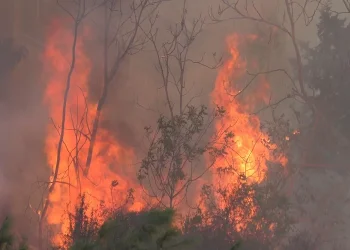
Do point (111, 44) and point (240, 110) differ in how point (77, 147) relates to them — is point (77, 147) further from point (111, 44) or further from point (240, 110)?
point (240, 110)

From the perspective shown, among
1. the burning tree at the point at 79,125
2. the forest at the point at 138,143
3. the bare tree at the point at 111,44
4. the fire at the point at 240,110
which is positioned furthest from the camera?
the fire at the point at 240,110

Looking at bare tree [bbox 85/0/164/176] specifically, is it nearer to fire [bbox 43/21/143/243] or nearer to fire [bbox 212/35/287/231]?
fire [bbox 43/21/143/243]

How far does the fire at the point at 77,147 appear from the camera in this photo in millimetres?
12602

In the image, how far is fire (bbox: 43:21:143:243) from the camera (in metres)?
12.6

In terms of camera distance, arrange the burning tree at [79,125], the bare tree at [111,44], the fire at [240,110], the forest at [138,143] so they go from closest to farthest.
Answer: the forest at [138,143]
the burning tree at [79,125]
the bare tree at [111,44]
the fire at [240,110]

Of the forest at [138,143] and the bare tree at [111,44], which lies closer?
the forest at [138,143]

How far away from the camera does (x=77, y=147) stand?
1285 cm

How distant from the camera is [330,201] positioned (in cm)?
1631

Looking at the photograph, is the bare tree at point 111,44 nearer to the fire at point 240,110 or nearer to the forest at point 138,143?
the forest at point 138,143

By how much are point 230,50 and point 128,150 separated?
8.73 m

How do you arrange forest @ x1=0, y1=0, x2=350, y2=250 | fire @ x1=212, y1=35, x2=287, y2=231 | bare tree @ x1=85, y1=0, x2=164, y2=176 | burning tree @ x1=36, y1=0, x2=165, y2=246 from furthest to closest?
fire @ x1=212, y1=35, x2=287, y2=231 < bare tree @ x1=85, y1=0, x2=164, y2=176 < burning tree @ x1=36, y1=0, x2=165, y2=246 < forest @ x1=0, y1=0, x2=350, y2=250

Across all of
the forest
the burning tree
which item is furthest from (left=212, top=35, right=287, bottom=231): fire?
the burning tree

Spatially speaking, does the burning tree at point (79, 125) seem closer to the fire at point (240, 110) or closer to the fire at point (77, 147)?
the fire at point (77, 147)

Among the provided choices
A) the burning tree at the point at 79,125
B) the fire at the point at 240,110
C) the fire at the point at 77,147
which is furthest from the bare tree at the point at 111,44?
the fire at the point at 240,110
